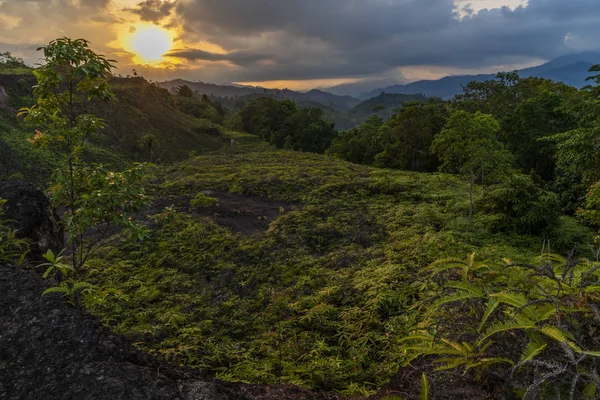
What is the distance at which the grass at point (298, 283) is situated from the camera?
5445 mm

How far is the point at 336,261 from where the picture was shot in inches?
365

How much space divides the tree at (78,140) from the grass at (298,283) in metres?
1.13

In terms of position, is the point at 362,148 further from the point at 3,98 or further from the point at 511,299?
the point at 3,98

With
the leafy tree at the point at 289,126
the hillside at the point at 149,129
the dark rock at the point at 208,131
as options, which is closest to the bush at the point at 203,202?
the hillside at the point at 149,129

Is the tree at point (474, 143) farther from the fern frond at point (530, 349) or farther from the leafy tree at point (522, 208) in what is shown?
the fern frond at point (530, 349)

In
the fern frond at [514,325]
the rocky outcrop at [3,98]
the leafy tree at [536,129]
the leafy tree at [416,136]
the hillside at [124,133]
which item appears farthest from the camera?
the rocky outcrop at [3,98]

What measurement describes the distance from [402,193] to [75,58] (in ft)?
44.3

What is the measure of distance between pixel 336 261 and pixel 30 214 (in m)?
7.46

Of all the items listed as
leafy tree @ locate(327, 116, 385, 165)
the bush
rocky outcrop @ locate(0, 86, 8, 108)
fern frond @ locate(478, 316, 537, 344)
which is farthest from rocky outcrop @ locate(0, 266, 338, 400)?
rocky outcrop @ locate(0, 86, 8, 108)

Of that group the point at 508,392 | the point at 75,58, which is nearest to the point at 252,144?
the point at 75,58

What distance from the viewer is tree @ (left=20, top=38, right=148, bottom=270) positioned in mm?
4363

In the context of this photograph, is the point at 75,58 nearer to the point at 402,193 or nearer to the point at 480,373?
the point at 480,373

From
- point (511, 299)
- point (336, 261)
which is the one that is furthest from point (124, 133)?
point (511, 299)

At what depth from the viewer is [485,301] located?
3725 millimetres
